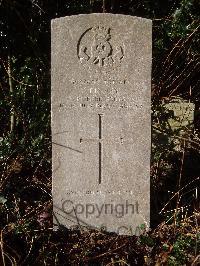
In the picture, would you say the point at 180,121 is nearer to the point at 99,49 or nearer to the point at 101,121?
the point at 101,121

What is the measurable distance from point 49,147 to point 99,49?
70.5 inches

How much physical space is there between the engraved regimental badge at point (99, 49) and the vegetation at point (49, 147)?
1279mm

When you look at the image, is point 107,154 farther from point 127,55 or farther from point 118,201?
point 127,55

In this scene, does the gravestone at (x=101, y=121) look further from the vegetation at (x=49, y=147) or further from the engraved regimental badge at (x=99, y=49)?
the vegetation at (x=49, y=147)

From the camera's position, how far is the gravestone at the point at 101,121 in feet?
9.71

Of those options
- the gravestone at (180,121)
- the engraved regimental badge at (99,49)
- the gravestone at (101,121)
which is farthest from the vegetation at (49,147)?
the engraved regimental badge at (99,49)

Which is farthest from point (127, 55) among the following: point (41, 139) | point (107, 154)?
point (41, 139)

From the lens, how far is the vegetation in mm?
3207

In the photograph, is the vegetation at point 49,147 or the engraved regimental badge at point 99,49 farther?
the vegetation at point 49,147

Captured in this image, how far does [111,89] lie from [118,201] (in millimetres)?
939

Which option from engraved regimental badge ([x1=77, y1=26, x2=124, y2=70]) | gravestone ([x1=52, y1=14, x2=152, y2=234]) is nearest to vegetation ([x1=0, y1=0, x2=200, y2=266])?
gravestone ([x1=52, y1=14, x2=152, y2=234])

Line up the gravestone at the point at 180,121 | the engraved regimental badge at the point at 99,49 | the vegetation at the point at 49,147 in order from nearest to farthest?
the engraved regimental badge at the point at 99,49 → the vegetation at the point at 49,147 → the gravestone at the point at 180,121

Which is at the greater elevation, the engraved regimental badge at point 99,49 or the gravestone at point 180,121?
the engraved regimental badge at point 99,49

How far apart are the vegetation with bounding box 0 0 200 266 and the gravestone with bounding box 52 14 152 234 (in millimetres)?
242
